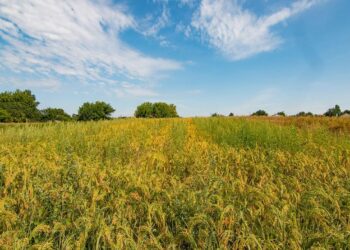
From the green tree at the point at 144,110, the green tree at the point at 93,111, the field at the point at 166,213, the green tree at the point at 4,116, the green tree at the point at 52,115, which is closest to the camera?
the field at the point at 166,213

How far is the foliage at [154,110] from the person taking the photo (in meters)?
73.6

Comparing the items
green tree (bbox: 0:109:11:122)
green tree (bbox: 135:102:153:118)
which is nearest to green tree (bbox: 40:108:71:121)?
green tree (bbox: 0:109:11:122)

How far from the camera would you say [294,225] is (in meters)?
1.87

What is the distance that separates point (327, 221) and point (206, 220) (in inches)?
38.4

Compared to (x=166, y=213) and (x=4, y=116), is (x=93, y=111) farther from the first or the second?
(x=166, y=213)

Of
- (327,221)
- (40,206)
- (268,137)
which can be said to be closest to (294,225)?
(327,221)

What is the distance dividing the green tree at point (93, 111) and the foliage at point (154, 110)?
9.22 meters

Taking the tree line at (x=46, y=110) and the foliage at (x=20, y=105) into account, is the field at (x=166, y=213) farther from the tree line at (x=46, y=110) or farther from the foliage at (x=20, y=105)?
the foliage at (x=20, y=105)

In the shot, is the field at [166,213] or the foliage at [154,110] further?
the foliage at [154,110]

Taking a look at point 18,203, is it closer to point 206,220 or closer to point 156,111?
point 206,220

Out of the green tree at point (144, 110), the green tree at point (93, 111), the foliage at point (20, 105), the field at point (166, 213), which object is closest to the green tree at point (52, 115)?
the foliage at point (20, 105)

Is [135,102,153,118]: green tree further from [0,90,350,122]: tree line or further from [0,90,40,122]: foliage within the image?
[0,90,40,122]: foliage

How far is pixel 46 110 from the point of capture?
78.9 m

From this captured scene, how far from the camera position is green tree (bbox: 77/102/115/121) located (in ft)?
233
